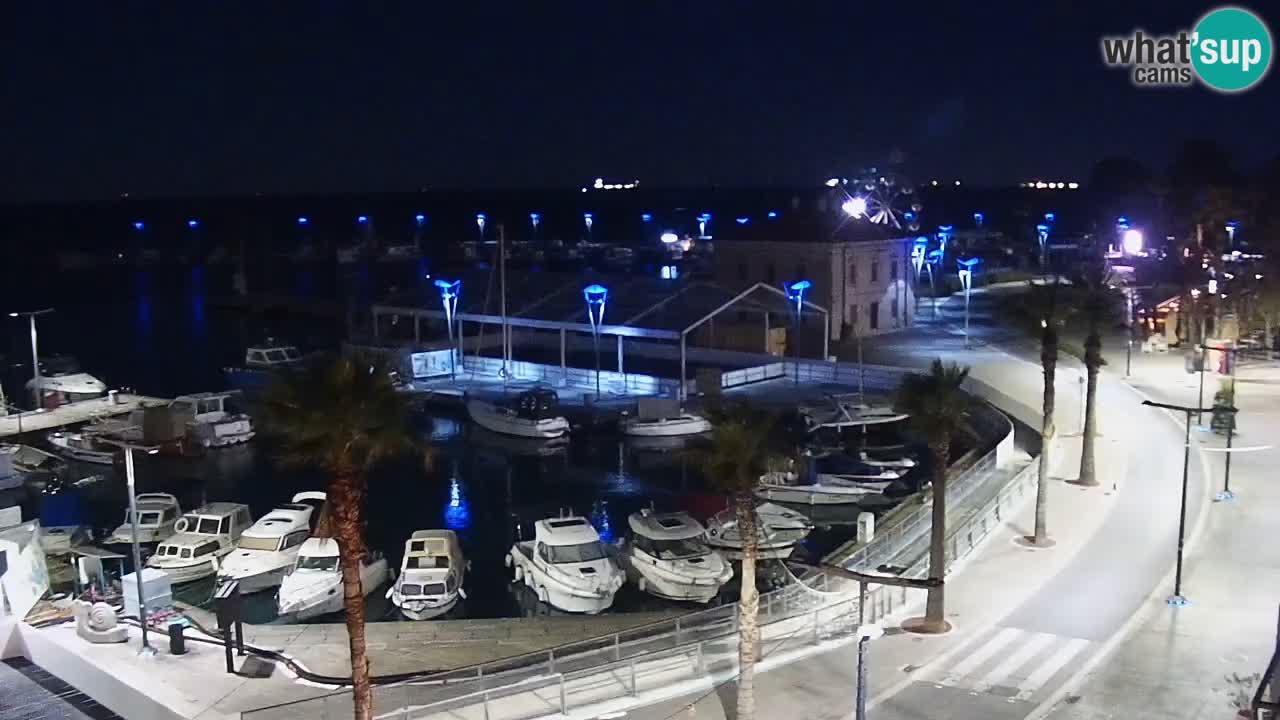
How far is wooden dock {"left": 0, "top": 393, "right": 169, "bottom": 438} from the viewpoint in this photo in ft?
162

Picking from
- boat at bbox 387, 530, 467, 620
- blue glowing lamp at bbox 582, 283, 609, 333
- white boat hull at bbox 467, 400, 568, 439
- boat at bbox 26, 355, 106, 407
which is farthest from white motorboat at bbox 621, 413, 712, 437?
boat at bbox 26, 355, 106, 407

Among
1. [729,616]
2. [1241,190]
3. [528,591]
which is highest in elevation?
[1241,190]

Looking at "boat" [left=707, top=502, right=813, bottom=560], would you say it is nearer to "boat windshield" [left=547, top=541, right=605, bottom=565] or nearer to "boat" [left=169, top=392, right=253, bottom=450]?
"boat windshield" [left=547, top=541, right=605, bottom=565]

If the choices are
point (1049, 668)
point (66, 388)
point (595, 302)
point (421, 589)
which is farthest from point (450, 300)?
point (1049, 668)

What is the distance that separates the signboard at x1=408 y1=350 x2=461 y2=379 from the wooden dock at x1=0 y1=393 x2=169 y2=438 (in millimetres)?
11157

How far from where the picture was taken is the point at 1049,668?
59.0 ft

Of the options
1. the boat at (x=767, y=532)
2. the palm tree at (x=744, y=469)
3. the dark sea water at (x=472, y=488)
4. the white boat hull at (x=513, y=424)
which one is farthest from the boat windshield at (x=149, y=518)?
the palm tree at (x=744, y=469)

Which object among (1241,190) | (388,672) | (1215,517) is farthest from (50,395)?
(1241,190)

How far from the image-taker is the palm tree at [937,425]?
63.8ft

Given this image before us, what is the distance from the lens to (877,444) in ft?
150

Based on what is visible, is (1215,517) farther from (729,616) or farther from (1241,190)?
(1241,190)

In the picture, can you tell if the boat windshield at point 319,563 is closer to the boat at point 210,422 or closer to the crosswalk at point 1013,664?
the crosswalk at point 1013,664

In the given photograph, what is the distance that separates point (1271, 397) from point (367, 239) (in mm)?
158162

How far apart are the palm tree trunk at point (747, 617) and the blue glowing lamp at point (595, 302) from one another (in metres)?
37.0
